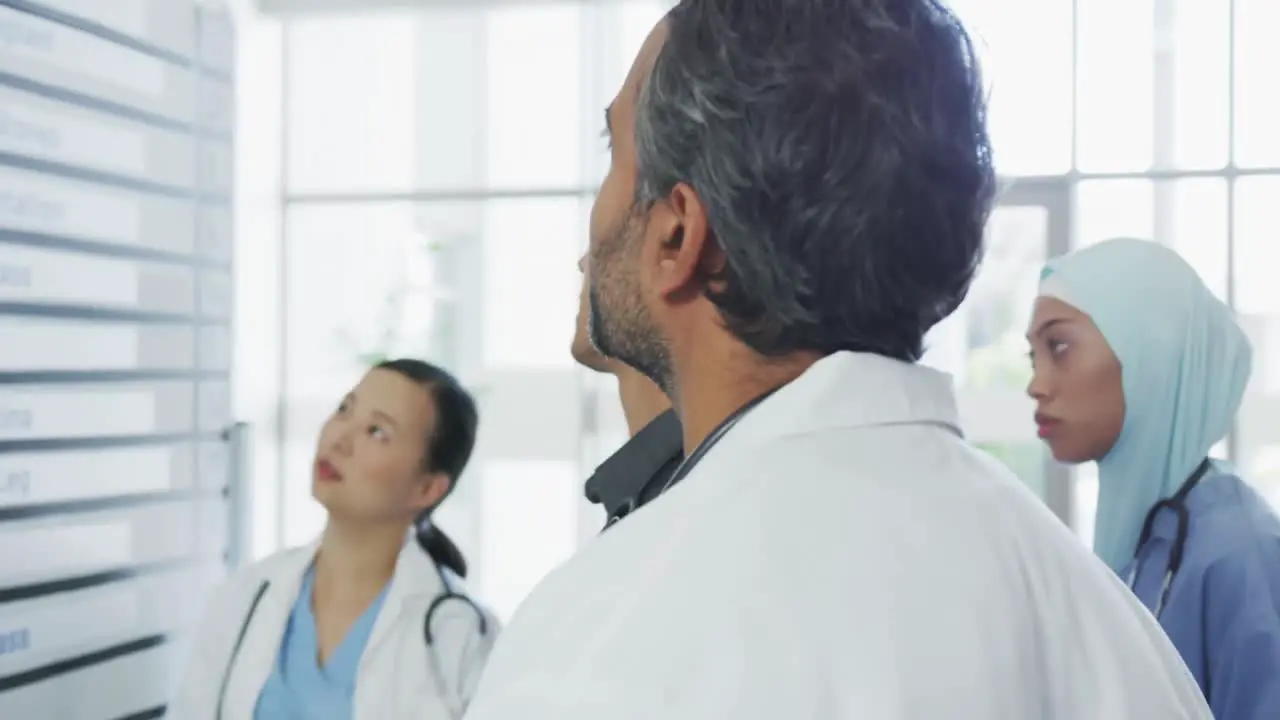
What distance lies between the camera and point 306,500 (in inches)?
201

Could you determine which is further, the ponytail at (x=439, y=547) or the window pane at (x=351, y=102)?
the window pane at (x=351, y=102)

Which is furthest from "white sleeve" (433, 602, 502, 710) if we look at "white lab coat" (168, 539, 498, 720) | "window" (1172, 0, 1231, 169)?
"window" (1172, 0, 1231, 169)

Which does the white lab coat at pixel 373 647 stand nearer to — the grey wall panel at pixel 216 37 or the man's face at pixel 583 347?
the man's face at pixel 583 347

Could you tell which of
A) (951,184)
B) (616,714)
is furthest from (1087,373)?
(616,714)

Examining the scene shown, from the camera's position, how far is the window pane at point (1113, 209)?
15.6ft

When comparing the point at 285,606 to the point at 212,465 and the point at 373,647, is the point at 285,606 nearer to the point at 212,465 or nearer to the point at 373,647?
the point at 373,647

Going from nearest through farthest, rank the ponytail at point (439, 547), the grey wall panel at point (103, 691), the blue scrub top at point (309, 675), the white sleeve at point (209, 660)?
the blue scrub top at point (309, 675) < the white sleeve at point (209, 660) < the grey wall panel at point (103, 691) < the ponytail at point (439, 547)

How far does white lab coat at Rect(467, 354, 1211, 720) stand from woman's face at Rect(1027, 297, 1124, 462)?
1.47 meters

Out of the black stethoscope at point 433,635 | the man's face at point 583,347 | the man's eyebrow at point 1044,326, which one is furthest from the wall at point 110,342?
the man's eyebrow at point 1044,326

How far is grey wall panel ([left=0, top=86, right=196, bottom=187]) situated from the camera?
2889mm

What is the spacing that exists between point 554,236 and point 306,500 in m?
1.36

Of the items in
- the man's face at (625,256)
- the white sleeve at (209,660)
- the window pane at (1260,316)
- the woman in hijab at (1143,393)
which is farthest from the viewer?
the window pane at (1260,316)

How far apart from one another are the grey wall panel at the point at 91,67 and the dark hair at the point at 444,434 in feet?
3.15

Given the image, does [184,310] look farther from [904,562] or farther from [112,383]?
[904,562]
